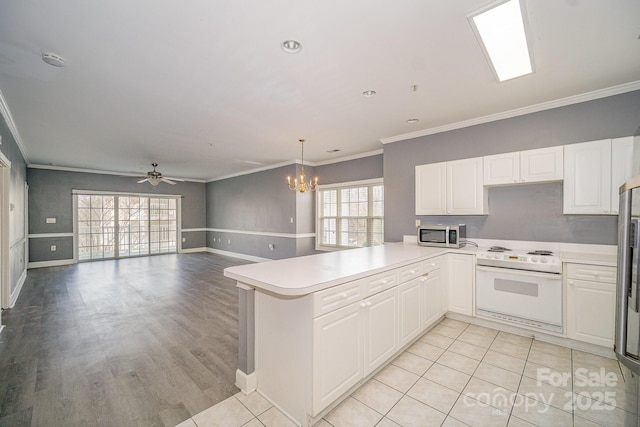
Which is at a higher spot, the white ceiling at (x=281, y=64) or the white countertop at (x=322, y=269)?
the white ceiling at (x=281, y=64)

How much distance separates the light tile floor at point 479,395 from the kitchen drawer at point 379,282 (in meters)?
0.75

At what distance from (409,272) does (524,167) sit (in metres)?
1.96

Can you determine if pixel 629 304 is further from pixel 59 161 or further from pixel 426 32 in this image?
pixel 59 161

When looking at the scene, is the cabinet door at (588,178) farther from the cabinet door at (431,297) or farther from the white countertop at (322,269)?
the cabinet door at (431,297)

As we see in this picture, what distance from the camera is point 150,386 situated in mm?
2178

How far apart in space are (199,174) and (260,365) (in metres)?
8.00

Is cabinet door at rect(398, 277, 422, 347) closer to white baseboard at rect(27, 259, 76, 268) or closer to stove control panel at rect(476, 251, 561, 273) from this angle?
stove control panel at rect(476, 251, 561, 273)

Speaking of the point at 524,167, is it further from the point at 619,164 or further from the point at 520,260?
the point at 520,260

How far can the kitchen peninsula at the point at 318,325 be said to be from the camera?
5.63ft

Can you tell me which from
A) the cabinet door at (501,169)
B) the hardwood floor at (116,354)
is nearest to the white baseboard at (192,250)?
the hardwood floor at (116,354)

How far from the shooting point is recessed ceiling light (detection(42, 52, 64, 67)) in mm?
2224

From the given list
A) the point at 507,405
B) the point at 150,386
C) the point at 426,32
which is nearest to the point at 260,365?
the point at 150,386

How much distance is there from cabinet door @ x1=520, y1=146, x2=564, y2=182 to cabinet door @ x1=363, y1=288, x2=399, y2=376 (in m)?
2.21

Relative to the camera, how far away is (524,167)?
318 cm
